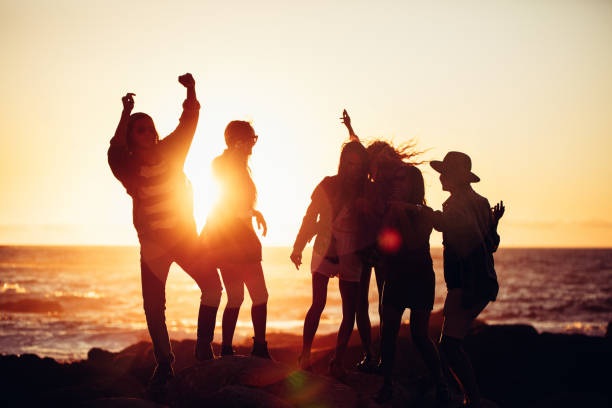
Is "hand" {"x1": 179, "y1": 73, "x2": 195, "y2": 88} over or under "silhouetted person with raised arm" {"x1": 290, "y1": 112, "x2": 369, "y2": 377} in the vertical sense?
over

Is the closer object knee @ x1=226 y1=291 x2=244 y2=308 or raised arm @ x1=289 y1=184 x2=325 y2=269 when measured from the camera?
knee @ x1=226 y1=291 x2=244 y2=308

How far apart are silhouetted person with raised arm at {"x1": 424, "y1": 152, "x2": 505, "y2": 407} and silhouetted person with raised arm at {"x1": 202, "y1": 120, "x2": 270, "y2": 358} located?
173 centimetres

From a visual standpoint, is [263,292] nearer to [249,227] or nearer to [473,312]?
[249,227]

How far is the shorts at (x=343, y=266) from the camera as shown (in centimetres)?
571

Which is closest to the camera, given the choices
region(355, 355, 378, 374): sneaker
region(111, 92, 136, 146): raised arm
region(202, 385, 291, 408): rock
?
region(202, 385, 291, 408): rock

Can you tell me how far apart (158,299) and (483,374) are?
7712mm

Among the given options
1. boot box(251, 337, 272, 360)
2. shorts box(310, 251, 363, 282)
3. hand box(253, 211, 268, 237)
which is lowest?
boot box(251, 337, 272, 360)

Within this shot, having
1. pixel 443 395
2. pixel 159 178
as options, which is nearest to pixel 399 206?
pixel 443 395

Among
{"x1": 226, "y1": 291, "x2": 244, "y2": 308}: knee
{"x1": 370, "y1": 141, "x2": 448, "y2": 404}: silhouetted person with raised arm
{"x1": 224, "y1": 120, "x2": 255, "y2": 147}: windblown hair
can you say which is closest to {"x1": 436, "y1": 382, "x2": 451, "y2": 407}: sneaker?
{"x1": 370, "y1": 141, "x2": 448, "y2": 404}: silhouetted person with raised arm

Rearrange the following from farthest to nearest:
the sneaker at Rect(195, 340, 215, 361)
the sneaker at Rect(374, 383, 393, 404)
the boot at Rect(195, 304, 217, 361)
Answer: the sneaker at Rect(195, 340, 215, 361) < the boot at Rect(195, 304, 217, 361) < the sneaker at Rect(374, 383, 393, 404)

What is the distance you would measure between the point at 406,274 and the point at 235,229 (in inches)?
69.6

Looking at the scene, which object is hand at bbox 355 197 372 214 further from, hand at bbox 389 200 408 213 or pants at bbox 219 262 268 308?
pants at bbox 219 262 268 308

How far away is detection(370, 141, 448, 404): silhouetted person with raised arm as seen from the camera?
5.23 m

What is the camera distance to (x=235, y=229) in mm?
5500
